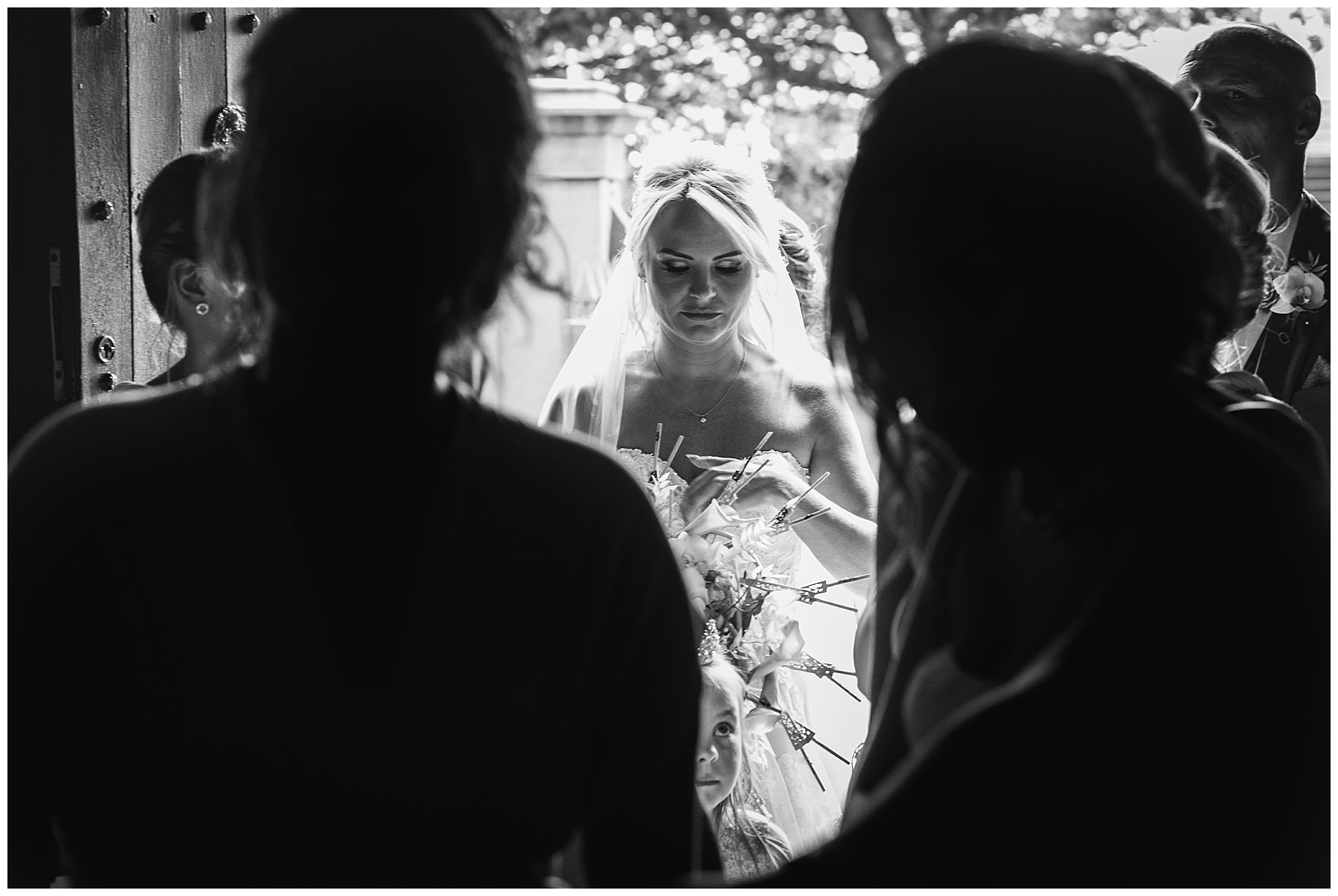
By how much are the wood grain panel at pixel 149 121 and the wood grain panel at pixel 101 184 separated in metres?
0.03

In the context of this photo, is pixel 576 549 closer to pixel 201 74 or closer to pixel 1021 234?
pixel 1021 234

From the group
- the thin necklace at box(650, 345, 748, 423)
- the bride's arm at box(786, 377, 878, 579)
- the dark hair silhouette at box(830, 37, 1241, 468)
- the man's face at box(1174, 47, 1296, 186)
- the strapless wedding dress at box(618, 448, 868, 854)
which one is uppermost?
the man's face at box(1174, 47, 1296, 186)

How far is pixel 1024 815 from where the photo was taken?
0.95 m

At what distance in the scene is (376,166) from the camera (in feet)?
3.48

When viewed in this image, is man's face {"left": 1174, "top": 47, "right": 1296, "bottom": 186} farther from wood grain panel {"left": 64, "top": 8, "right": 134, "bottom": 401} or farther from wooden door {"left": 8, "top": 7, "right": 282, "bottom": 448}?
wood grain panel {"left": 64, "top": 8, "right": 134, "bottom": 401}

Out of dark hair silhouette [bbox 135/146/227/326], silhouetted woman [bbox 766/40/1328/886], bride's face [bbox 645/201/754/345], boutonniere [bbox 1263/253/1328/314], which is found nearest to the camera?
silhouetted woman [bbox 766/40/1328/886]

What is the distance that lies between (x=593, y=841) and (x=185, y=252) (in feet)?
5.00

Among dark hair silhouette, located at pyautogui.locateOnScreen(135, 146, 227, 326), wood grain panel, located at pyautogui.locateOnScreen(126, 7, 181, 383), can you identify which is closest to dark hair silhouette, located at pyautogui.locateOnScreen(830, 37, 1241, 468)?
dark hair silhouette, located at pyautogui.locateOnScreen(135, 146, 227, 326)

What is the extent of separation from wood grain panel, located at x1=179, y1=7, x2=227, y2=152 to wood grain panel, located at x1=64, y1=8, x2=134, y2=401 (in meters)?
0.23

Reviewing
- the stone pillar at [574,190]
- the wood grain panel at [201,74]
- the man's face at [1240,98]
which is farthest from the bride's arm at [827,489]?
the stone pillar at [574,190]

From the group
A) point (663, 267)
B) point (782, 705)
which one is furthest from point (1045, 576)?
point (663, 267)

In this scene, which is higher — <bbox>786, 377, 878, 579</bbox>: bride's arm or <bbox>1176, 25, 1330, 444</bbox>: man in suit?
<bbox>1176, 25, 1330, 444</bbox>: man in suit

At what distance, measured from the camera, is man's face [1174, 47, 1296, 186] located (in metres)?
2.62

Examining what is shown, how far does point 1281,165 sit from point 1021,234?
1.99 meters
